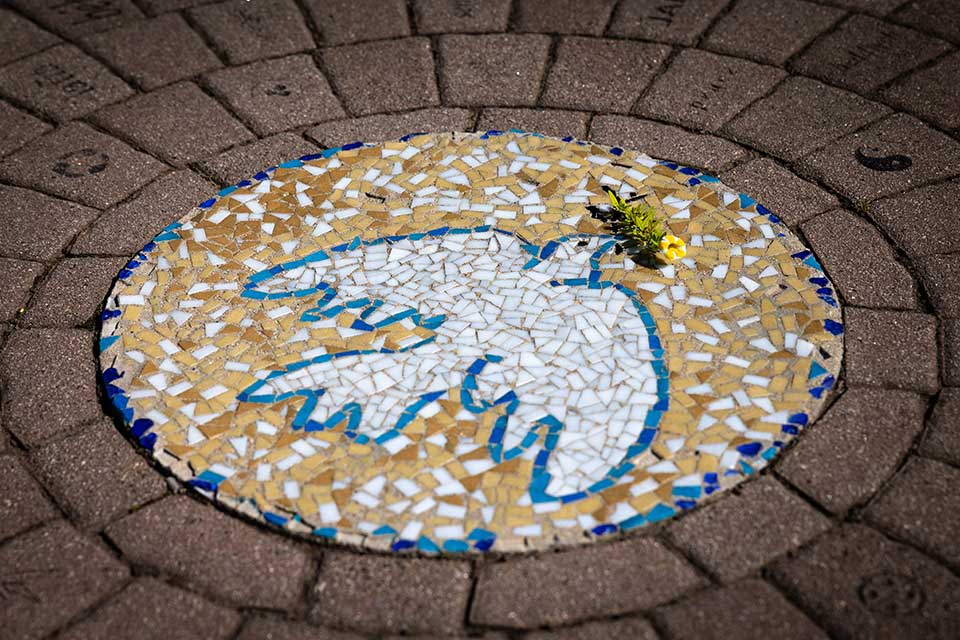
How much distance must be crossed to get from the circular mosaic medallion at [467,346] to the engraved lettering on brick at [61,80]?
115cm

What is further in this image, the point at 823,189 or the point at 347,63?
the point at 347,63

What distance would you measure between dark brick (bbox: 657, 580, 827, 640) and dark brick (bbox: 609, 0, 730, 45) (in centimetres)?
300

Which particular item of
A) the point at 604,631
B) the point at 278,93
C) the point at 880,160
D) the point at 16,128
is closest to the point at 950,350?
the point at 880,160

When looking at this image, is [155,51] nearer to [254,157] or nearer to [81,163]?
[81,163]

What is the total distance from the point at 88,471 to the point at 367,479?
85 cm

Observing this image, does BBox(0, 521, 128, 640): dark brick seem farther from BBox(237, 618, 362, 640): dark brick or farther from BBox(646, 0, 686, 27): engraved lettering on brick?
BBox(646, 0, 686, 27): engraved lettering on brick

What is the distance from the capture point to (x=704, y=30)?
489 centimetres

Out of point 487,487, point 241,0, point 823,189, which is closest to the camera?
point 487,487

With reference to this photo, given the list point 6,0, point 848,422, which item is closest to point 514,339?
point 848,422

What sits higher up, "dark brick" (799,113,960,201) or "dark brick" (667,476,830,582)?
"dark brick" (799,113,960,201)

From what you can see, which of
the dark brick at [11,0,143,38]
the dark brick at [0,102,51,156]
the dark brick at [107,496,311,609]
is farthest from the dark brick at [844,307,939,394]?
the dark brick at [11,0,143,38]

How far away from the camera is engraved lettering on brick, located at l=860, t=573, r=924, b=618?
2.60m

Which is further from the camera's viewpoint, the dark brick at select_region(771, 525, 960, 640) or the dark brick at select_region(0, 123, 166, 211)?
the dark brick at select_region(0, 123, 166, 211)

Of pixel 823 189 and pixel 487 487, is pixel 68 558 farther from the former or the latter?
pixel 823 189
